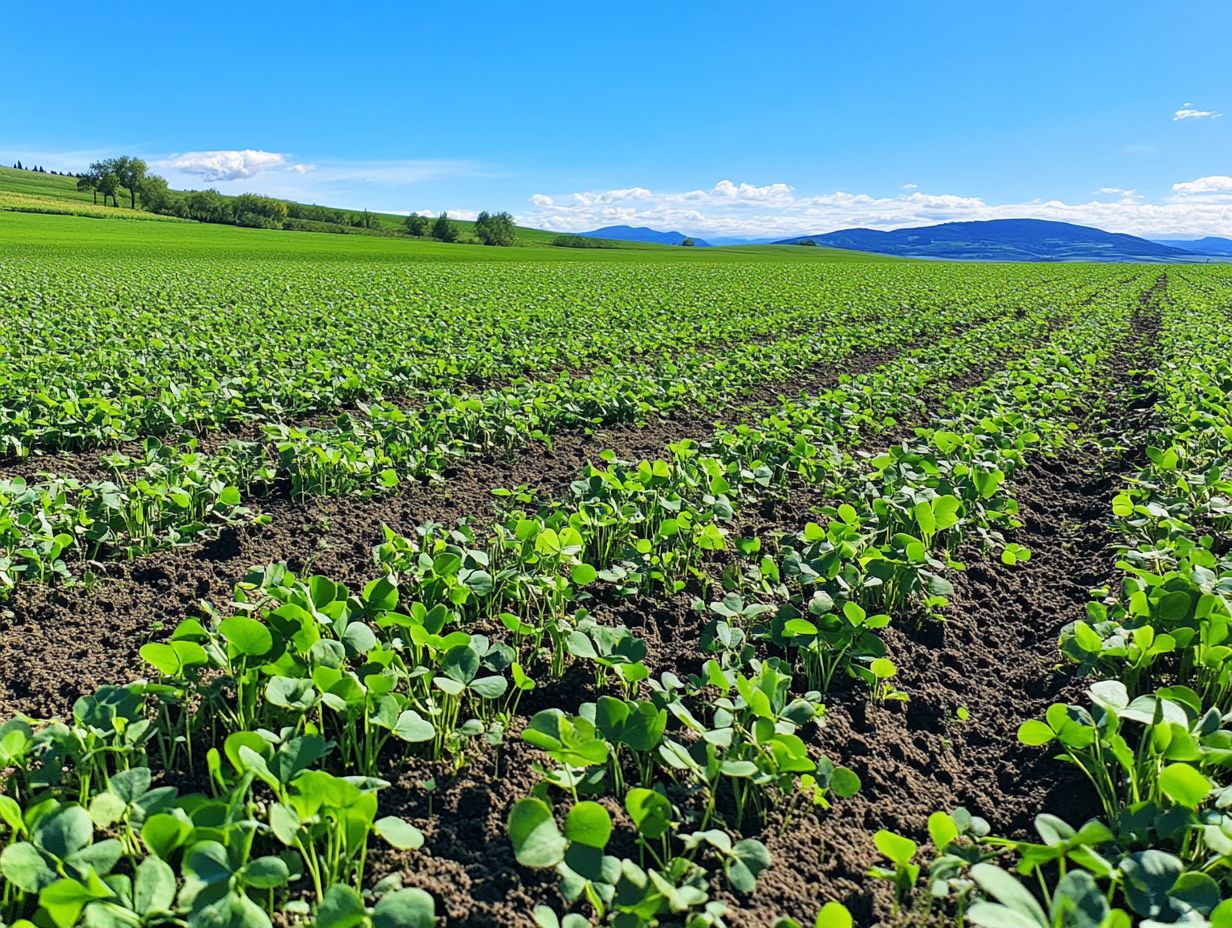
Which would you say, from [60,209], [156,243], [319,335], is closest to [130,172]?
[60,209]

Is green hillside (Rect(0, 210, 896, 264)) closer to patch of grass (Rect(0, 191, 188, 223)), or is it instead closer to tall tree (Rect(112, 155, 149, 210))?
patch of grass (Rect(0, 191, 188, 223))

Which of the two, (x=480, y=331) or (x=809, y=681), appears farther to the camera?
(x=480, y=331)

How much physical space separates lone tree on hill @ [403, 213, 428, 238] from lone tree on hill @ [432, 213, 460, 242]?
121cm

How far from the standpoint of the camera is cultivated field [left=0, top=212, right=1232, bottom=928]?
6.15 feet

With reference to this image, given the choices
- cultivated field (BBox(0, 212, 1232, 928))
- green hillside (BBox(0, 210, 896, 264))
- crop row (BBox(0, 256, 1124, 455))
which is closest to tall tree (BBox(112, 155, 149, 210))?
green hillside (BBox(0, 210, 896, 264))

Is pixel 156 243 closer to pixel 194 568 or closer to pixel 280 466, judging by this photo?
pixel 280 466

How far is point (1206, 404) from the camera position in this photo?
23.2 feet

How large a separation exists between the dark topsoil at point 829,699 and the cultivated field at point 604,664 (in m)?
0.02

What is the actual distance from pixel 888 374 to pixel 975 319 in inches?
431

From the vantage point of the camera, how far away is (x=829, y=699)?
3.07 m

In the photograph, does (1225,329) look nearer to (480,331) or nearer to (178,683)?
(480,331)

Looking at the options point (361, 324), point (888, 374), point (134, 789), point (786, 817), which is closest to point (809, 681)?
point (786, 817)

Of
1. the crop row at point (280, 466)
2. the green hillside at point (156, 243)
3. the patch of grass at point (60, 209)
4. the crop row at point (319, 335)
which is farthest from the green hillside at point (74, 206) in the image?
the crop row at point (280, 466)

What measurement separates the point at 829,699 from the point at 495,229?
292 ft
